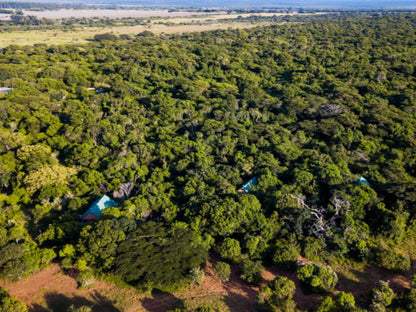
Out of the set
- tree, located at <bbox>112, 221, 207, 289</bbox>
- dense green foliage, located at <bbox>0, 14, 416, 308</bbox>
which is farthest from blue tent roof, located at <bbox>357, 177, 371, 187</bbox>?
tree, located at <bbox>112, 221, 207, 289</bbox>

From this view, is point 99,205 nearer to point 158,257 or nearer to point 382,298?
point 158,257

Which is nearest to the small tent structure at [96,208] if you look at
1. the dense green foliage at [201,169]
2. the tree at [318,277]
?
the dense green foliage at [201,169]

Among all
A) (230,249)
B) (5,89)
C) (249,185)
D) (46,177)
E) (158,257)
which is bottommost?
(230,249)

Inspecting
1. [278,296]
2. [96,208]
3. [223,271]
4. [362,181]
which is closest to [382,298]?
[278,296]

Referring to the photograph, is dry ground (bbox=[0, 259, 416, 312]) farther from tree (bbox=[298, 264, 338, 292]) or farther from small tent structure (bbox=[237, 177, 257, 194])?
small tent structure (bbox=[237, 177, 257, 194])

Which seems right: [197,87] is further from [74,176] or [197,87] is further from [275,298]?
[275,298]

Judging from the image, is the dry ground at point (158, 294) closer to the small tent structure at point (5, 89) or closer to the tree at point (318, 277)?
the tree at point (318, 277)

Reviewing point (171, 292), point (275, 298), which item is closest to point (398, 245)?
point (275, 298)
